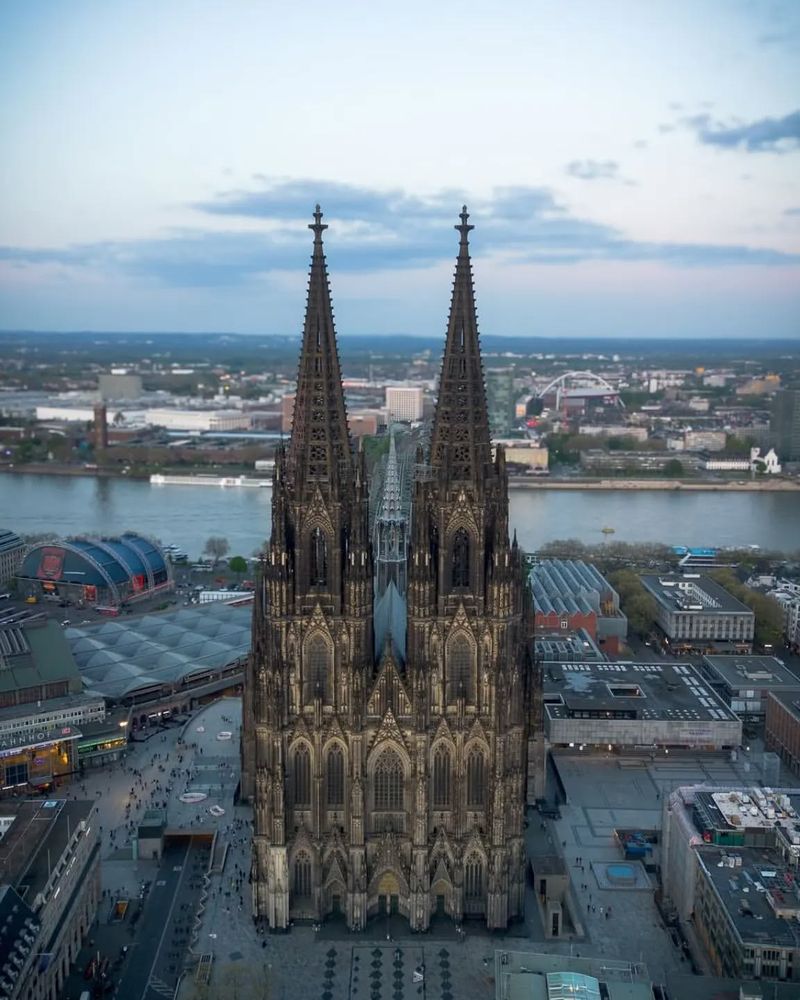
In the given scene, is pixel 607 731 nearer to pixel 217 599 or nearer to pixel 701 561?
pixel 217 599

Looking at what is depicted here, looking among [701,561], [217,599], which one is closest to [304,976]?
[217,599]

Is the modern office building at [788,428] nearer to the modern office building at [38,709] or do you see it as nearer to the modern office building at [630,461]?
the modern office building at [630,461]

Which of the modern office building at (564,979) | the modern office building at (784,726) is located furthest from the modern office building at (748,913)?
the modern office building at (784,726)

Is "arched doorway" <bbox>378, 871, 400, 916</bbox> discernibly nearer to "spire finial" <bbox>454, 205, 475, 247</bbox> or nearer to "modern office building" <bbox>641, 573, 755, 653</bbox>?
"spire finial" <bbox>454, 205, 475, 247</bbox>

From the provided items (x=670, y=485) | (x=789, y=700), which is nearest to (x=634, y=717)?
(x=789, y=700)

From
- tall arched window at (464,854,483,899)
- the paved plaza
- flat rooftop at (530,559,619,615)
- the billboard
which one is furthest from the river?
tall arched window at (464,854,483,899)

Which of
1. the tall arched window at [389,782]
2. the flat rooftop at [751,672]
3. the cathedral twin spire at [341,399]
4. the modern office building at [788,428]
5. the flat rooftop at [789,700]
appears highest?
the cathedral twin spire at [341,399]
